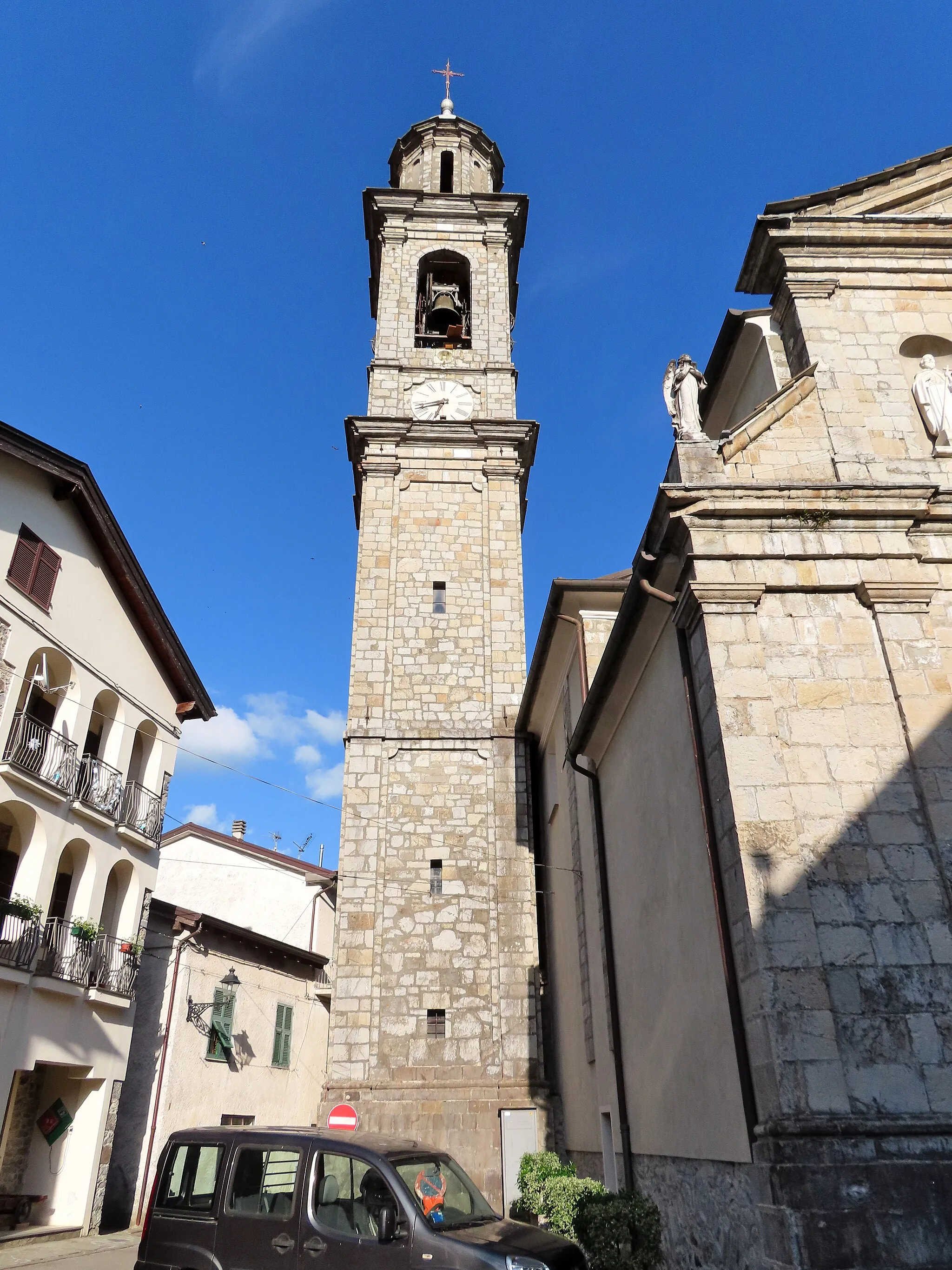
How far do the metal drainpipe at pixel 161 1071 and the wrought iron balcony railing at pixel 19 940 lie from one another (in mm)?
4169

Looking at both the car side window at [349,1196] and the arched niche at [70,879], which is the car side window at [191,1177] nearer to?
the car side window at [349,1196]

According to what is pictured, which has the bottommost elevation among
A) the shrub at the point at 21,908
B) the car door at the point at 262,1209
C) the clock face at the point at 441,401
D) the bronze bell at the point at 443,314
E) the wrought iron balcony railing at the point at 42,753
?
the car door at the point at 262,1209

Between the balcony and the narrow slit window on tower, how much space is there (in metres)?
20.5

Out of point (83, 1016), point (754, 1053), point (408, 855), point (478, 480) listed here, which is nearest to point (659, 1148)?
point (754, 1053)

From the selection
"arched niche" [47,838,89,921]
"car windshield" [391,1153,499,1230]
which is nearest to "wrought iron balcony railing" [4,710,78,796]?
"arched niche" [47,838,89,921]

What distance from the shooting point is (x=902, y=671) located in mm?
7043

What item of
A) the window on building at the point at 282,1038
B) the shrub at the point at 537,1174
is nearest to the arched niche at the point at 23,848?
the shrub at the point at 537,1174

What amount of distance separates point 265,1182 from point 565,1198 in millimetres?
5107

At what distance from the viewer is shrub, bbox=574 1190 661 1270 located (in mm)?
7637

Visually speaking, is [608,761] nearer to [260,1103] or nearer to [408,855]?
[408,855]

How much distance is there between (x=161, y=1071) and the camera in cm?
1538

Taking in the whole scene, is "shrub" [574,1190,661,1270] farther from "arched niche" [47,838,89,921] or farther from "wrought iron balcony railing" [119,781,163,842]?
"wrought iron balcony railing" [119,781,163,842]

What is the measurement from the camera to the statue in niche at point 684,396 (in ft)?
27.6

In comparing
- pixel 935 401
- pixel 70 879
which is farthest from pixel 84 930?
pixel 935 401
